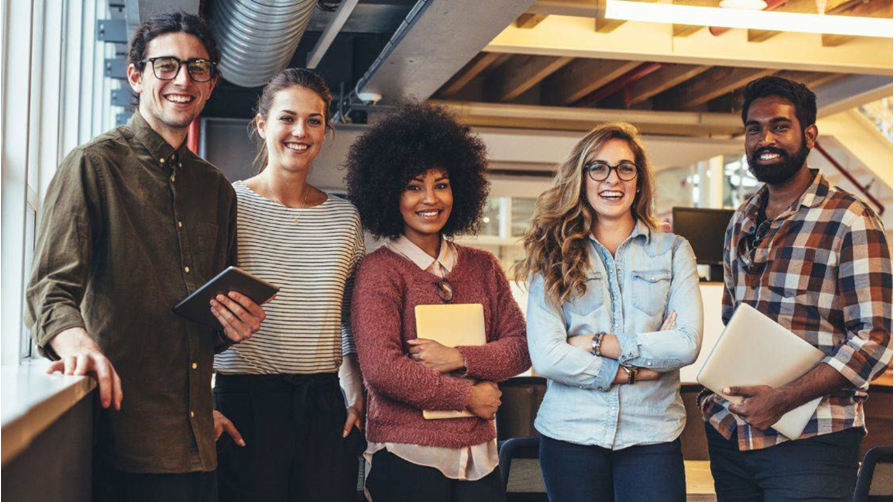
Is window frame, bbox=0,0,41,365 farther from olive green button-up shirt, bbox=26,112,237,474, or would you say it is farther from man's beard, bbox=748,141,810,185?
man's beard, bbox=748,141,810,185

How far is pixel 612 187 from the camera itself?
2580 mm

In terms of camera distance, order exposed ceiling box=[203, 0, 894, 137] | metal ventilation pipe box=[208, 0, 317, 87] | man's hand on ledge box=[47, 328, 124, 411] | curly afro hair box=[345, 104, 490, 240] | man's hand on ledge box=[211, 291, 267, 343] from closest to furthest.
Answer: man's hand on ledge box=[47, 328, 124, 411], man's hand on ledge box=[211, 291, 267, 343], curly afro hair box=[345, 104, 490, 240], metal ventilation pipe box=[208, 0, 317, 87], exposed ceiling box=[203, 0, 894, 137]

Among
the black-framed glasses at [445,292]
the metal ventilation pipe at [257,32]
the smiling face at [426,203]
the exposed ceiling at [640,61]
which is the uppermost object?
the exposed ceiling at [640,61]

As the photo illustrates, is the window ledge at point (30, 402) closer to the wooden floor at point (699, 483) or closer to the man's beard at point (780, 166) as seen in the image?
the man's beard at point (780, 166)

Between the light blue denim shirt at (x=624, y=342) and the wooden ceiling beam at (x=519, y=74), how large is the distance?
403 centimetres

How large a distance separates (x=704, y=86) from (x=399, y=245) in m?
5.17

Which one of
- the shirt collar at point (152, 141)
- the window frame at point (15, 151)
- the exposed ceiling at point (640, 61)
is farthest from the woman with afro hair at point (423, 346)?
the exposed ceiling at point (640, 61)

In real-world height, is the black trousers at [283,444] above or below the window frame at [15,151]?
below

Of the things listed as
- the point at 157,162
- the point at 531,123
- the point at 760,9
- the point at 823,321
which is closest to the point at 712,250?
the point at 760,9

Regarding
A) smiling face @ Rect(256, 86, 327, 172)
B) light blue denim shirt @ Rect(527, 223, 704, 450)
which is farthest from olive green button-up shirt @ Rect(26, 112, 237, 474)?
light blue denim shirt @ Rect(527, 223, 704, 450)

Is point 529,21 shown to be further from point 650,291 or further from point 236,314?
point 236,314

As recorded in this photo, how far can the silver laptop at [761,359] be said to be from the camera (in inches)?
94.0

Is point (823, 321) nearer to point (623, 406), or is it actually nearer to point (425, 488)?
point (623, 406)

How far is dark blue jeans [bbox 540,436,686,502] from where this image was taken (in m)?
2.35
